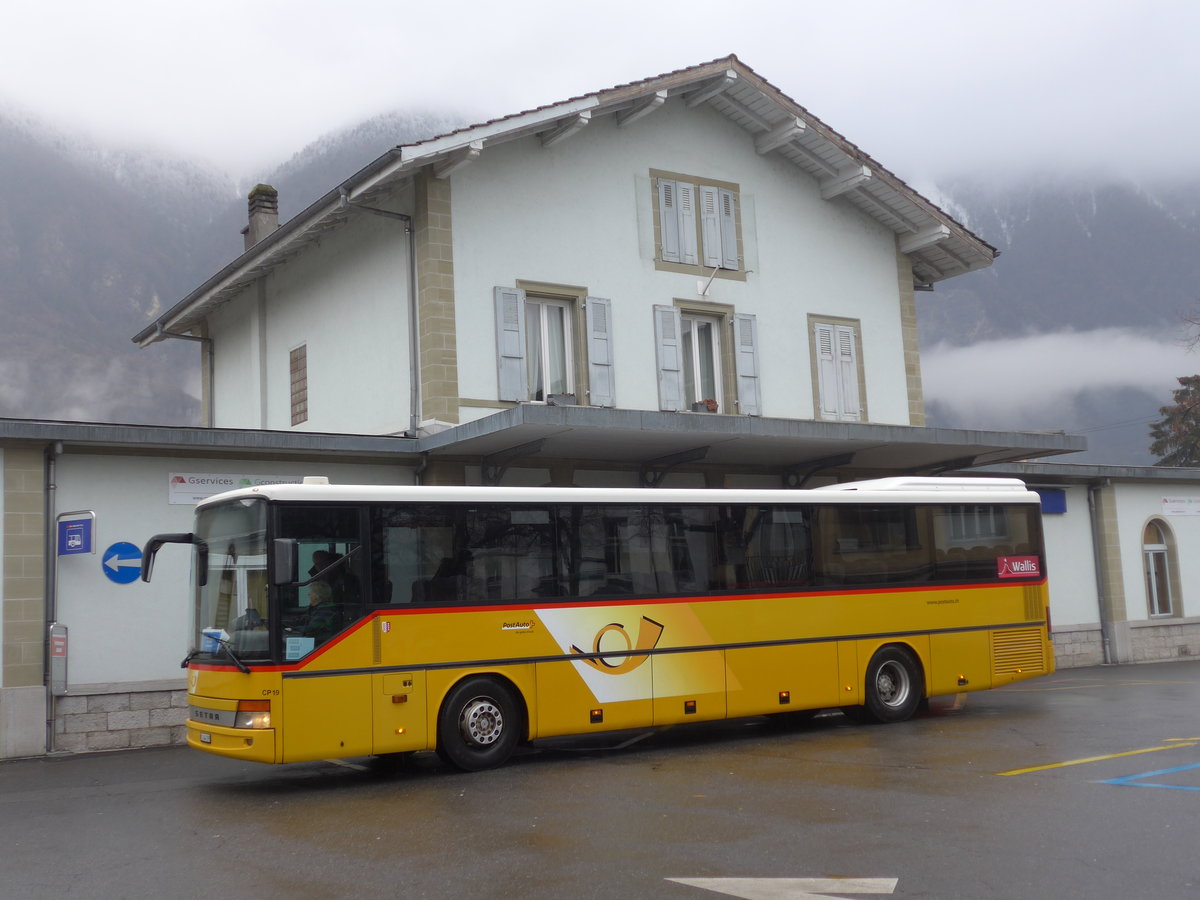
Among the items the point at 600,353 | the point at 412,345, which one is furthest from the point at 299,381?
the point at 600,353

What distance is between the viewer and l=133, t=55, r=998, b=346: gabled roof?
17656 millimetres

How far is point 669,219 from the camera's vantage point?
2044cm

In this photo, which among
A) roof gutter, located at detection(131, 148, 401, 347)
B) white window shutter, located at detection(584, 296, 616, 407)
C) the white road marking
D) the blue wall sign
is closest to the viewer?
the white road marking

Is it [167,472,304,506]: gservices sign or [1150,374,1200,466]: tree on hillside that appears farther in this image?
[1150,374,1200,466]: tree on hillside

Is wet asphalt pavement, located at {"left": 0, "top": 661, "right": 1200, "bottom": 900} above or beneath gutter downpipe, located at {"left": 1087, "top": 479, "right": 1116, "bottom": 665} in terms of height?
beneath

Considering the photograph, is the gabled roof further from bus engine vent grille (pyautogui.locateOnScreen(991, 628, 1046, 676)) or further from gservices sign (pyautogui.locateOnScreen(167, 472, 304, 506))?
bus engine vent grille (pyautogui.locateOnScreen(991, 628, 1046, 676))

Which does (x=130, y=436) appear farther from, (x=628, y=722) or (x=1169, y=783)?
(x=1169, y=783)

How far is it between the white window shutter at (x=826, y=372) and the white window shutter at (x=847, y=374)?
14 cm

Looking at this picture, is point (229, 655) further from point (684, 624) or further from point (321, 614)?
point (684, 624)

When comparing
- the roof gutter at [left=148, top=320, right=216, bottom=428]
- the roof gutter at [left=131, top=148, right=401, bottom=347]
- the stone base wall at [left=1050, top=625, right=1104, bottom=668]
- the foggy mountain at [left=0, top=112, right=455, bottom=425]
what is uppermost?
the foggy mountain at [left=0, top=112, right=455, bottom=425]

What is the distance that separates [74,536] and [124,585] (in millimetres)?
915

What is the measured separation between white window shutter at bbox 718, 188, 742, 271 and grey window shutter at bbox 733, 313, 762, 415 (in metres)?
0.92

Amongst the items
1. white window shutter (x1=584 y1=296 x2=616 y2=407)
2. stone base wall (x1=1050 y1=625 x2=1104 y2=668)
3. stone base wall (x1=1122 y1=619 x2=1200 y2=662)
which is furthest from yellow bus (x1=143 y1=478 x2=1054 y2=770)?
stone base wall (x1=1122 y1=619 x2=1200 y2=662)

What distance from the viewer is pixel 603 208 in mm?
19672
